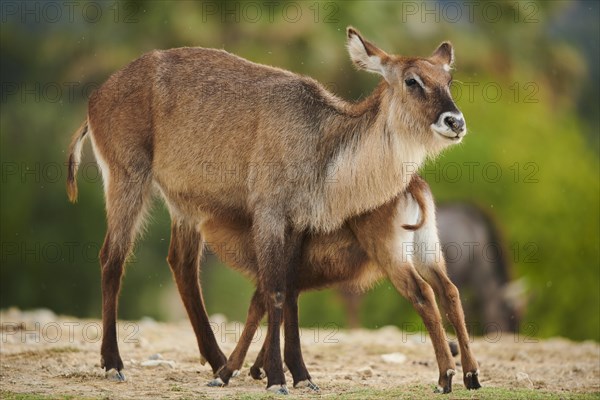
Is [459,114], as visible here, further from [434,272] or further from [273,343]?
[273,343]

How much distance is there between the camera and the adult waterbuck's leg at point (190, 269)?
8977 mm

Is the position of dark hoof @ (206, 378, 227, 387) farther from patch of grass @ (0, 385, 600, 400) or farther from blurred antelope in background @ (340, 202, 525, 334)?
blurred antelope in background @ (340, 202, 525, 334)

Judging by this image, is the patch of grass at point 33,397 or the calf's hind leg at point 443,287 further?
the calf's hind leg at point 443,287

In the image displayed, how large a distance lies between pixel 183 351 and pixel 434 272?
2.97 m

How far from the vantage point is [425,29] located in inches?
1185

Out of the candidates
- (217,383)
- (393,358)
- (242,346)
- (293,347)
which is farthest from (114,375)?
(393,358)

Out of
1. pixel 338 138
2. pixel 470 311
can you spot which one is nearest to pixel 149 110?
pixel 338 138

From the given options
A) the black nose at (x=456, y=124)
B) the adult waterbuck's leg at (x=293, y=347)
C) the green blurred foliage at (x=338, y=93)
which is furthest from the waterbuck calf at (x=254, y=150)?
the green blurred foliage at (x=338, y=93)

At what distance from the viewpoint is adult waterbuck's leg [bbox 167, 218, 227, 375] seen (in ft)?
29.5

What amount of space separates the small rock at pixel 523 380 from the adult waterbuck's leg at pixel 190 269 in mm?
2313

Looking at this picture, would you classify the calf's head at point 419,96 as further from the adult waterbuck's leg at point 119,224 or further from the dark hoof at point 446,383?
the adult waterbuck's leg at point 119,224

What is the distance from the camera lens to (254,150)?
840cm

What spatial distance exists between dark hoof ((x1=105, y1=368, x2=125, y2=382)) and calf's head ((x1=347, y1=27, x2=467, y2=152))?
8.54ft

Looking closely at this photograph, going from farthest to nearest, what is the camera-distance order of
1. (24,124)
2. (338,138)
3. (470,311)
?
(24,124), (470,311), (338,138)
